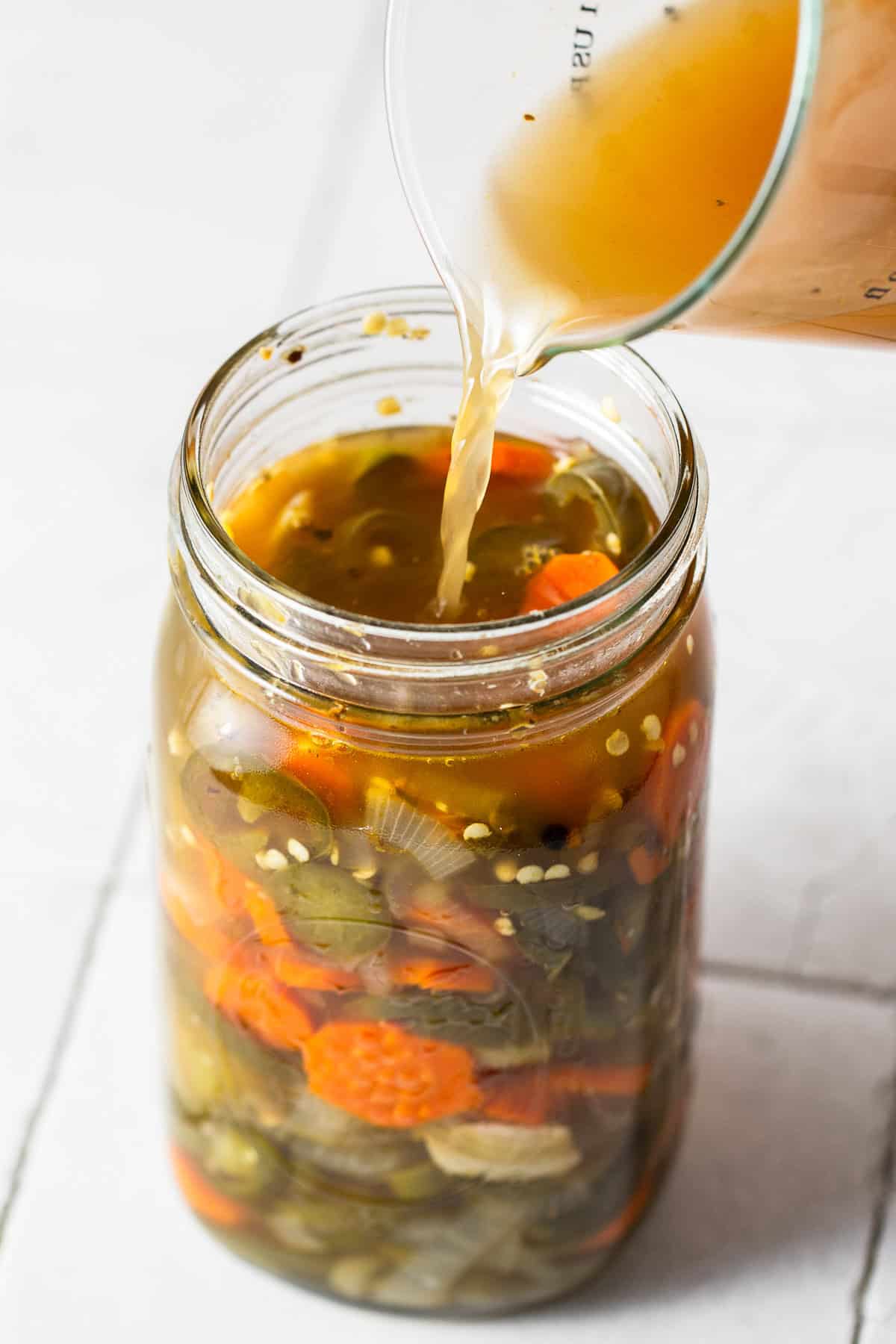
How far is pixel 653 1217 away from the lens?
3.88 ft

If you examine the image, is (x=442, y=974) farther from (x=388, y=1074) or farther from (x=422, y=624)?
(x=422, y=624)

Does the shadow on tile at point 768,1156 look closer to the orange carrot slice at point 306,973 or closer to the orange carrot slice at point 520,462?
the orange carrot slice at point 306,973

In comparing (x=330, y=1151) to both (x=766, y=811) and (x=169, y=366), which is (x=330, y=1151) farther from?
(x=169, y=366)

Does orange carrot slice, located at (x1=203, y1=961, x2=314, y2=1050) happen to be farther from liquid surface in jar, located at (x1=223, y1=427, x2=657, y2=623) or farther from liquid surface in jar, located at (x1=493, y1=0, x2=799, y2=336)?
liquid surface in jar, located at (x1=493, y1=0, x2=799, y2=336)

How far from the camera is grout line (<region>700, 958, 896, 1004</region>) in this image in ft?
4.19

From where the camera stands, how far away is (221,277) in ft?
5.52

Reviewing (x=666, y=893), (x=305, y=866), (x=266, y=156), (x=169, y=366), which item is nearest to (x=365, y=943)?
(x=305, y=866)

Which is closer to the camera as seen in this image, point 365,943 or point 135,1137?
point 365,943

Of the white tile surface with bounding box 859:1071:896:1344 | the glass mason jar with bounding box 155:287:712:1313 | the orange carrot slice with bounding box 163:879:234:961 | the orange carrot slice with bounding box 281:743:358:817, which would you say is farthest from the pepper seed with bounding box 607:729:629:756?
the white tile surface with bounding box 859:1071:896:1344

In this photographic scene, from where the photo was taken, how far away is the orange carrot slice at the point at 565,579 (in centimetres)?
93

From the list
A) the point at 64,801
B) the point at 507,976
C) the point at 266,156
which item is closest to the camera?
the point at 507,976

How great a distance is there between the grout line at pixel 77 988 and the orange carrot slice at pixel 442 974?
1.31 feet

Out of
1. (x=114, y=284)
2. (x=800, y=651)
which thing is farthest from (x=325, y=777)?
(x=114, y=284)

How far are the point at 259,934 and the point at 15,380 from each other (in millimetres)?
818
